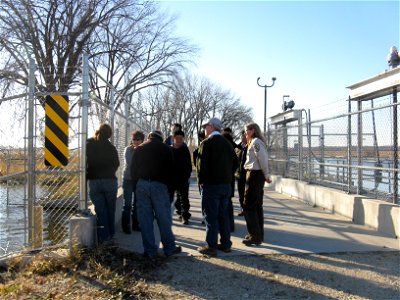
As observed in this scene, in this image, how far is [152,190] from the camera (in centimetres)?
559

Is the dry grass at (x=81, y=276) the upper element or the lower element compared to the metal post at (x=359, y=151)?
lower

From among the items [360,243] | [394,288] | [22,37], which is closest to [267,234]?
[360,243]

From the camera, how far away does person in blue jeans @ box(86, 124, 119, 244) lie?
19.7 feet

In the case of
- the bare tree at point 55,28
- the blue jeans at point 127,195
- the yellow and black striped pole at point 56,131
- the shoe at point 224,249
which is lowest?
the shoe at point 224,249

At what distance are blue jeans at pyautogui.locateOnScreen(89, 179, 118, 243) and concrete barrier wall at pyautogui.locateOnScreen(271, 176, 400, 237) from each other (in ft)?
15.0

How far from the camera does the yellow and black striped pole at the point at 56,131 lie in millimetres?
5875

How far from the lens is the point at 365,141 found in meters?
8.86

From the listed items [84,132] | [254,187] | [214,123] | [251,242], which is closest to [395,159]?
[254,187]

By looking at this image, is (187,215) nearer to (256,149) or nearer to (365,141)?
(256,149)

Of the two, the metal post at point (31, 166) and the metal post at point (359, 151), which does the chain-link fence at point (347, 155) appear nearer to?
the metal post at point (359, 151)

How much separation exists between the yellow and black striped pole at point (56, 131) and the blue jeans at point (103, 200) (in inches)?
21.3

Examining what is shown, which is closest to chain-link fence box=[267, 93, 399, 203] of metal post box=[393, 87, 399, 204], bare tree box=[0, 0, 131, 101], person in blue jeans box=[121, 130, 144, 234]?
metal post box=[393, 87, 399, 204]

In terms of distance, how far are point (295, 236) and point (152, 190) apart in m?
2.83

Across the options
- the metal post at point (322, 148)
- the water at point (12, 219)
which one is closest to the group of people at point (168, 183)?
the water at point (12, 219)
